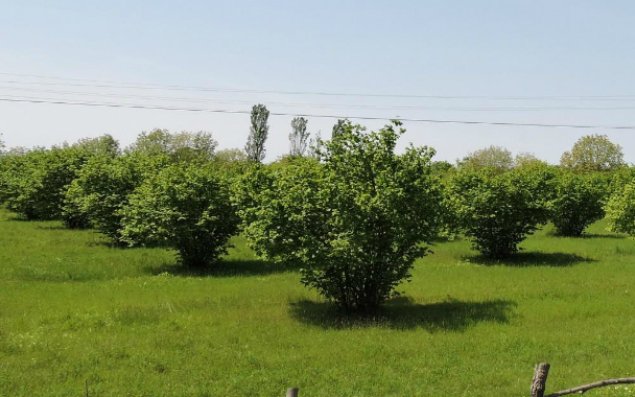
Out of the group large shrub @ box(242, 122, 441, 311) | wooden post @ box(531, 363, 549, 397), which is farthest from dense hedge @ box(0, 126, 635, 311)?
wooden post @ box(531, 363, 549, 397)

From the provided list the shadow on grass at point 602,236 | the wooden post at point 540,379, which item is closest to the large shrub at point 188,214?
the wooden post at point 540,379

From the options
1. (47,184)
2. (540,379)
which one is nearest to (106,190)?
(47,184)

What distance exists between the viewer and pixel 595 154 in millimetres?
95250

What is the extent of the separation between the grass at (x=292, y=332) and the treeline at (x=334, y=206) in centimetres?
135

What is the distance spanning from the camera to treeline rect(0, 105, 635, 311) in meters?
14.5

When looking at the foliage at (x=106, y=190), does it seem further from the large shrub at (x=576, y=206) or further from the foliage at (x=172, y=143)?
the foliage at (x=172, y=143)

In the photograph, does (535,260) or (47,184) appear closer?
(535,260)

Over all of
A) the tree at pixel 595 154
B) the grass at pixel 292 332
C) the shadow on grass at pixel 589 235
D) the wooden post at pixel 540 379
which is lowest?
the grass at pixel 292 332

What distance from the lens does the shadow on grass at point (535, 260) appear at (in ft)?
74.7

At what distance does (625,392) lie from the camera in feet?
29.9

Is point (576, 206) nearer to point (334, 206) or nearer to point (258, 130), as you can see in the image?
point (334, 206)

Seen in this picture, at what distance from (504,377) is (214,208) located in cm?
1404

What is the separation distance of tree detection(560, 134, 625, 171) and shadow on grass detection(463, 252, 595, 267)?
76.0 m

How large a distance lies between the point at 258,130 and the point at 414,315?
107 meters
